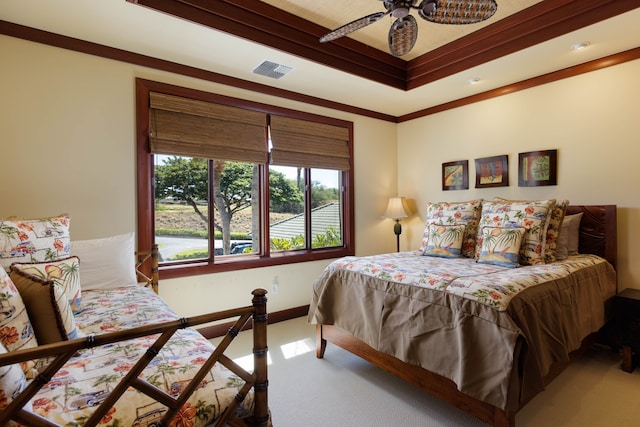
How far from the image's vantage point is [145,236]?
2.81m

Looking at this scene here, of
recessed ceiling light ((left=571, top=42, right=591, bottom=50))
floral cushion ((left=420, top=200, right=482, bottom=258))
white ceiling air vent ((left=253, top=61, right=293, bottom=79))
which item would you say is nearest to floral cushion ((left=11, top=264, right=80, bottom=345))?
white ceiling air vent ((left=253, top=61, right=293, bottom=79))

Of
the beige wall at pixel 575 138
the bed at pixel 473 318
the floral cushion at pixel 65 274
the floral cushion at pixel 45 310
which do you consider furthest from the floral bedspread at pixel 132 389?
the beige wall at pixel 575 138

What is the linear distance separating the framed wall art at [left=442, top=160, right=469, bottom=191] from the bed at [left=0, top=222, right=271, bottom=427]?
3386 millimetres

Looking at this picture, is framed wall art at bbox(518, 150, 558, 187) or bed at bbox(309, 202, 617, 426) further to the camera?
framed wall art at bbox(518, 150, 558, 187)

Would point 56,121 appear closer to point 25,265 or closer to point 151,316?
point 25,265

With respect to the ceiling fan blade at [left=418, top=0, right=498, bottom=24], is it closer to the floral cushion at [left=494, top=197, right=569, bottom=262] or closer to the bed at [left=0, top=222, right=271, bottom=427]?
the floral cushion at [left=494, top=197, right=569, bottom=262]

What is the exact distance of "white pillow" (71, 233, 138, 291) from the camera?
219 cm

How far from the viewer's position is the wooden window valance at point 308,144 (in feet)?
11.6

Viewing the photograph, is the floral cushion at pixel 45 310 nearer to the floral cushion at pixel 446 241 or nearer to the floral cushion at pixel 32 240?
the floral cushion at pixel 32 240

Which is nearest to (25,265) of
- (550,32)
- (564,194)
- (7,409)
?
(7,409)

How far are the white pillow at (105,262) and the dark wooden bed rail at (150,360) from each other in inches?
59.7

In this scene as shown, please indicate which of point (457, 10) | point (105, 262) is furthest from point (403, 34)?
point (105, 262)

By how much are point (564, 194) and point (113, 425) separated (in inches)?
147

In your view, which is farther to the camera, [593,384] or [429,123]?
[429,123]
